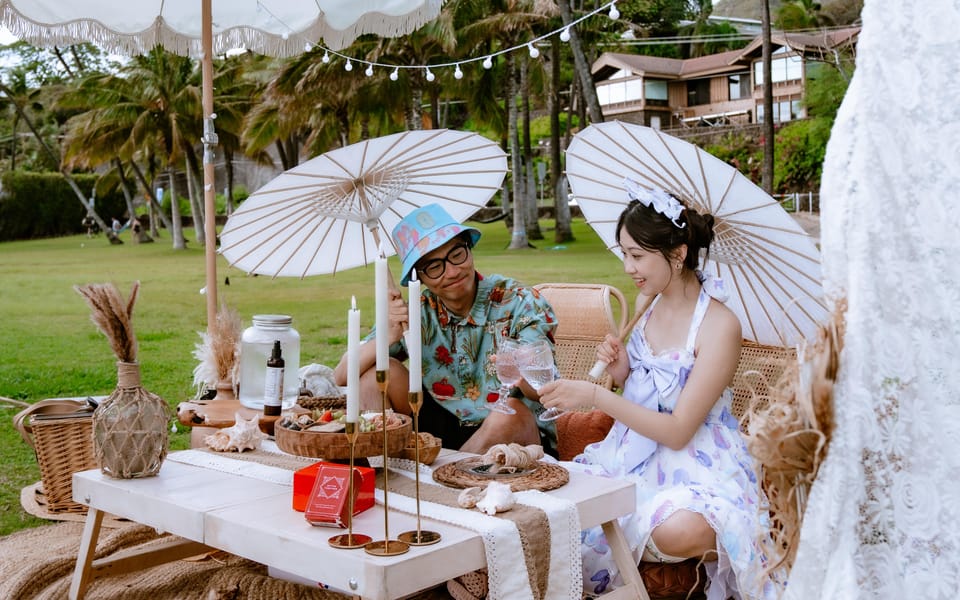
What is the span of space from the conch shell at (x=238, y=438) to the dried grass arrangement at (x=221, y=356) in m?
0.75

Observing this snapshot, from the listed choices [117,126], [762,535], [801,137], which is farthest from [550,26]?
[762,535]

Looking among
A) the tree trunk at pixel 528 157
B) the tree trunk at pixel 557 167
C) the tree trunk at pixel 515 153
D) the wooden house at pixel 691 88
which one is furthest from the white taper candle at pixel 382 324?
the wooden house at pixel 691 88

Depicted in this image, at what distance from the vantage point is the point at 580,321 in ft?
15.1

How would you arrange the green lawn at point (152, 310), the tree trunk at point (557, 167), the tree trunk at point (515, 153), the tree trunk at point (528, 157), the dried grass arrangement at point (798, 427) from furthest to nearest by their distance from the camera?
the tree trunk at point (528, 157)
the tree trunk at point (557, 167)
the tree trunk at point (515, 153)
the green lawn at point (152, 310)
the dried grass arrangement at point (798, 427)

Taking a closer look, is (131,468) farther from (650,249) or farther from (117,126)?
(117,126)

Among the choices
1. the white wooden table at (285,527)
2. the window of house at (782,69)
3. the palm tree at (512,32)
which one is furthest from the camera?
the window of house at (782,69)

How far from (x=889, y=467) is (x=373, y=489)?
4.33 ft

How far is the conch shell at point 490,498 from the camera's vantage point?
7.84ft

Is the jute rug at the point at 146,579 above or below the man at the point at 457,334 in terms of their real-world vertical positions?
below

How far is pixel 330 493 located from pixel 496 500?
1.33 feet

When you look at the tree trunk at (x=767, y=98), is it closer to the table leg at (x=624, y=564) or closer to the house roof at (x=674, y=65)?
the table leg at (x=624, y=564)

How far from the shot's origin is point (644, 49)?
1975 inches

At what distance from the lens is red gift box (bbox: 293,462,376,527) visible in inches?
91.4

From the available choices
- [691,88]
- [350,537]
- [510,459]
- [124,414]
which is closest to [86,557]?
[124,414]
